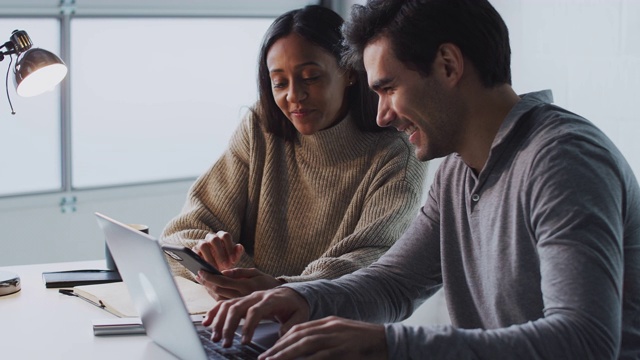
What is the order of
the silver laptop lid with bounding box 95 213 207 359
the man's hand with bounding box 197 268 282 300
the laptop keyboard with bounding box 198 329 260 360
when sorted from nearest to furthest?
1. the silver laptop lid with bounding box 95 213 207 359
2. the laptop keyboard with bounding box 198 329 260 360
3. the man's hand with bounding box 197 268 282 300

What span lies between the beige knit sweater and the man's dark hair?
1.81ft

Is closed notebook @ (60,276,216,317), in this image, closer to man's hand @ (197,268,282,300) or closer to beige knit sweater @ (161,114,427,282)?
man's hand @ (197,268,282,300)

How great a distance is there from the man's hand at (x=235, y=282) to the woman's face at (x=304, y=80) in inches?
18.7

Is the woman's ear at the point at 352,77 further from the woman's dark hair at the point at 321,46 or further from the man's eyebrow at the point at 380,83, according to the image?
the man's eyebrow at the point at 380,83

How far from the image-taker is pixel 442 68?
1501 millimetres

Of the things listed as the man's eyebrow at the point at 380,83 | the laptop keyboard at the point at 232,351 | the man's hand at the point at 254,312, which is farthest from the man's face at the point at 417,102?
the laptop keyboard at the point at 232,351

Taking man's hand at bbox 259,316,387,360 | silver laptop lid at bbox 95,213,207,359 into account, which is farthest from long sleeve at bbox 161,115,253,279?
man's hand at bbox 259,316,387,360

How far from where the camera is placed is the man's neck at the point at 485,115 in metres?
1.51

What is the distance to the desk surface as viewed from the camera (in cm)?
151

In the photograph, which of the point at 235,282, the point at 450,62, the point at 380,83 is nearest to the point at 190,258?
the point at 235,282

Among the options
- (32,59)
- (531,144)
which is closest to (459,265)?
(531,144)

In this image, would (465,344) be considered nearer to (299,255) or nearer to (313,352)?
(313,352)

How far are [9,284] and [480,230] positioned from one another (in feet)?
3.28

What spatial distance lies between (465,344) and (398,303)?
48cm
